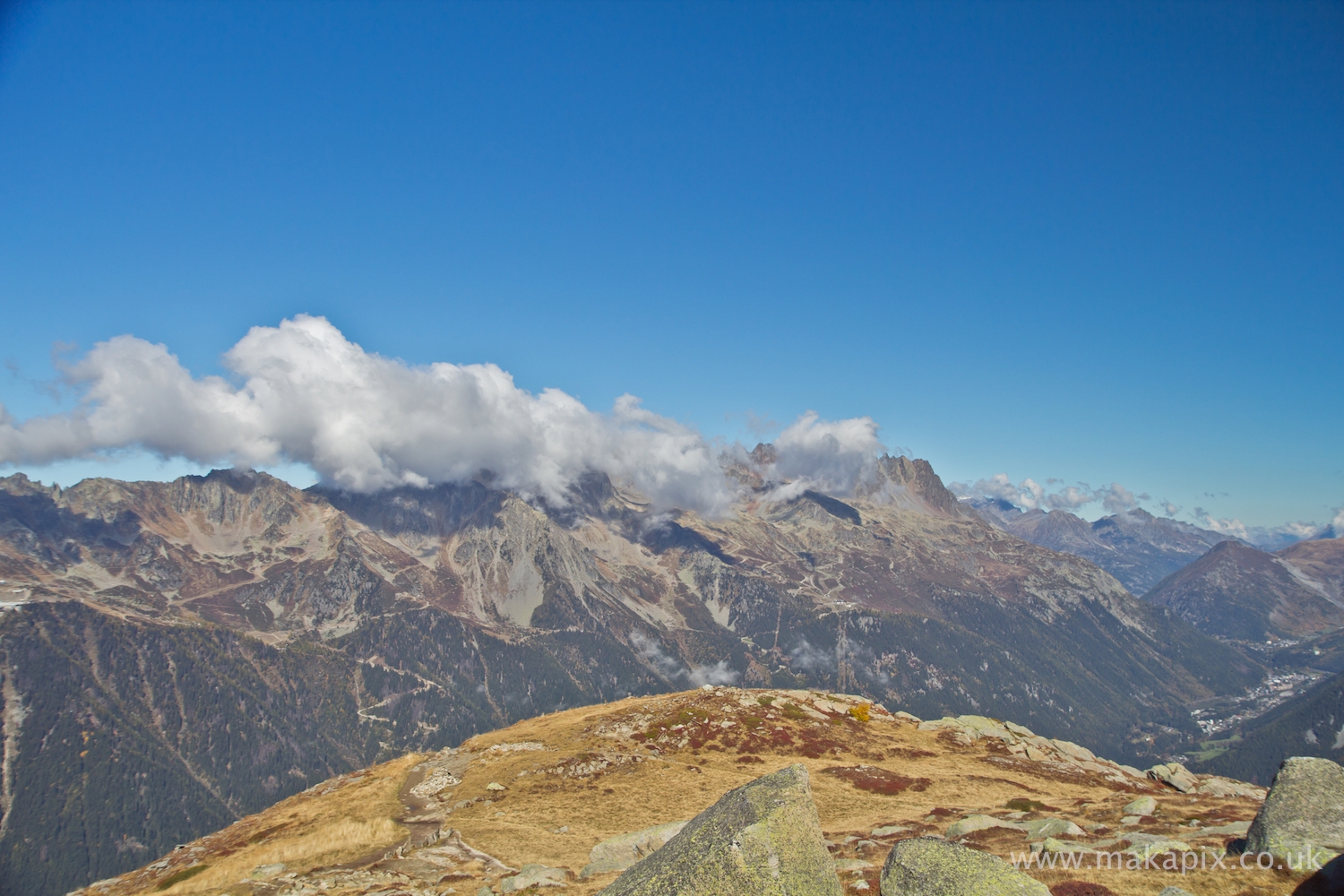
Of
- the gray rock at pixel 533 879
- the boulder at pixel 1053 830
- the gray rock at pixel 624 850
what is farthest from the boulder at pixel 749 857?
the boulder at pixel 1053 830

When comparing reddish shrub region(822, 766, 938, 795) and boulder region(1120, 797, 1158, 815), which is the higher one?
boulder region(1120, 797, 1158, 815)

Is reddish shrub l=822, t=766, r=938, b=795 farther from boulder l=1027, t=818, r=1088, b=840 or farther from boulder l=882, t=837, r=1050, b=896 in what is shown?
boulder l=882, t=837, r=1050, b=896

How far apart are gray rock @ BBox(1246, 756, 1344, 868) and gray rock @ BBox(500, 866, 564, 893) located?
35.4m

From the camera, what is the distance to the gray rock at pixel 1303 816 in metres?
24.8

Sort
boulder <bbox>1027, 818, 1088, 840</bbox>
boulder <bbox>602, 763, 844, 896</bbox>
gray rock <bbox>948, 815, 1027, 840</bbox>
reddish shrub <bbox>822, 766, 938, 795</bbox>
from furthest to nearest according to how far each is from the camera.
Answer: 1. reddish shrub <bbox>822, 766, 938, 795</bbox>
2. gray rock <bbox>948, 815, 1027, 840</bbox>
3. boulder <bbox>1027, 818, 1088, 840</bbox>
4. boulder <bbox>602, 763, 844, 896</bbox>

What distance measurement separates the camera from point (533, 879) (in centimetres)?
3822

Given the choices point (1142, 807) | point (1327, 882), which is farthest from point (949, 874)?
point (1142, 807)

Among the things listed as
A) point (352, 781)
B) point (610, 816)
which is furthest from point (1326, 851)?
point (352, 781)

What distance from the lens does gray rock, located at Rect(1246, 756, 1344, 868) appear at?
24812mm

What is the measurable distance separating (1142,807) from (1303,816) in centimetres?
2346

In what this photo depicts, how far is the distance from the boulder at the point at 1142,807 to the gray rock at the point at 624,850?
107 feet

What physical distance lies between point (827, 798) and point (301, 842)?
4780cm

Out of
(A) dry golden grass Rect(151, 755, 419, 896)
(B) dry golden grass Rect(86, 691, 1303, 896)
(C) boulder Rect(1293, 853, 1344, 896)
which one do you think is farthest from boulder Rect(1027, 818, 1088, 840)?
(A) dry golden grass Rect(151, 755, 419, 896)

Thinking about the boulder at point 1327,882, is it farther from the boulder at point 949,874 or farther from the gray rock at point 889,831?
the gray rock at point 889,831
